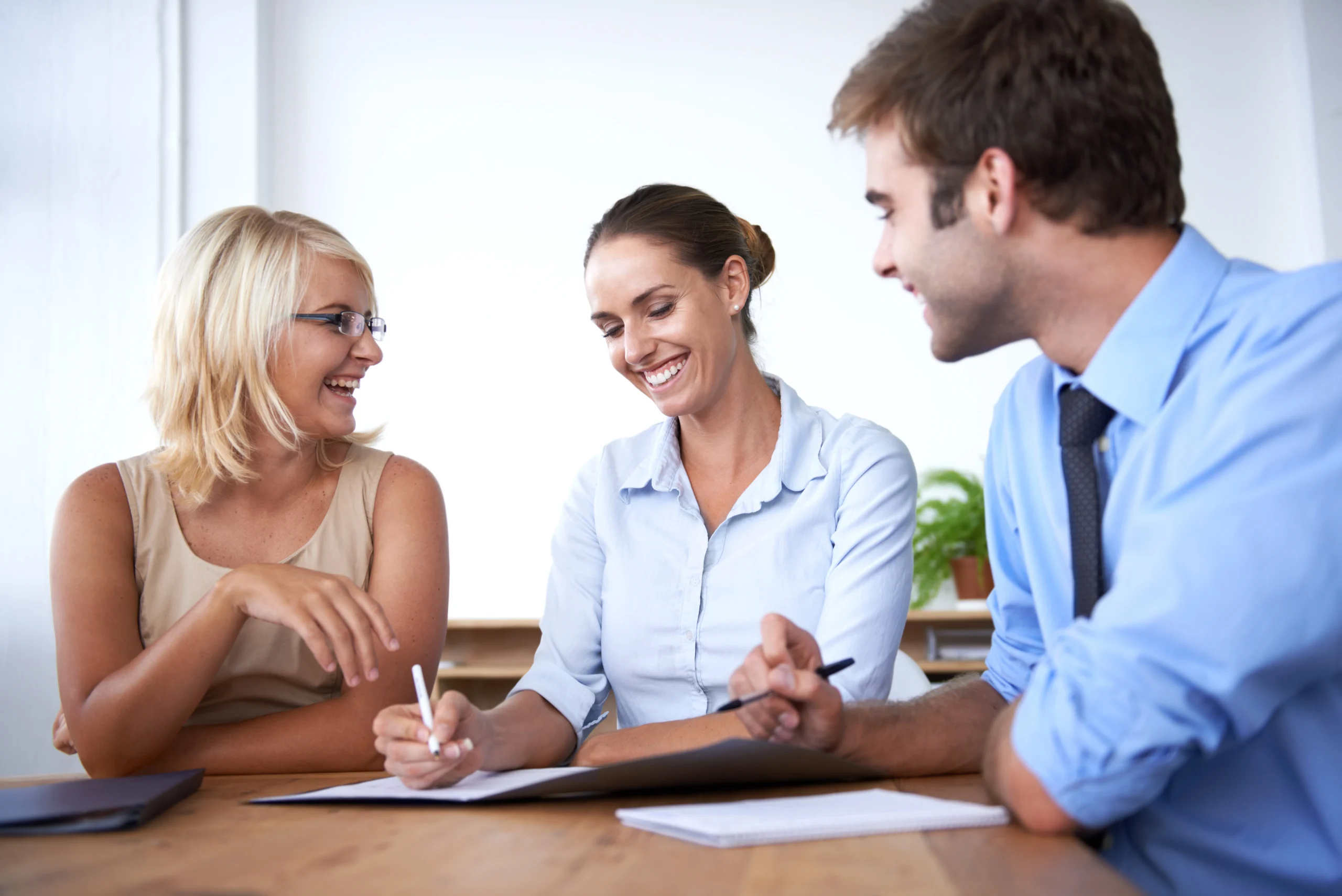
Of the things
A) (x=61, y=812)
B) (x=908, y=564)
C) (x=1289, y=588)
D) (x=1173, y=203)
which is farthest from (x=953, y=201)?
(x=61, y=812)

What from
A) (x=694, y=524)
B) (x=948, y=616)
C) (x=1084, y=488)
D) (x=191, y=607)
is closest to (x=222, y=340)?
(x=191, y=607)

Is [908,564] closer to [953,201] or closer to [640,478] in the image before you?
[640,478]

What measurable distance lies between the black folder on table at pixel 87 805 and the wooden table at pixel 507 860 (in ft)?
0.05

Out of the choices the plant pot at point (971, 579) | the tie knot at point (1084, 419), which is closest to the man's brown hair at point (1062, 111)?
the tie knot at point (1084, 419)

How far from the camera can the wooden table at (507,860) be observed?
676 mm

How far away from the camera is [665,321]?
180 centimetres

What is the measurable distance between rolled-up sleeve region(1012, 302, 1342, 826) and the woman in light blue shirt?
0.57 m

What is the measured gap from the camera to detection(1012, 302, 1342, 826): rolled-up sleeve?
0.79 metres

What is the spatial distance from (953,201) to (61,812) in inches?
40.1

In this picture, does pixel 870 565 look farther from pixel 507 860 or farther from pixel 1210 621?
pixel 507 860

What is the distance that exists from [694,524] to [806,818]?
0.93 metres

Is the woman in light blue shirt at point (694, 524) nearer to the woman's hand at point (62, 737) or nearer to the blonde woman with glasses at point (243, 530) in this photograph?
the blonde woman with glasses at point (243, 530)

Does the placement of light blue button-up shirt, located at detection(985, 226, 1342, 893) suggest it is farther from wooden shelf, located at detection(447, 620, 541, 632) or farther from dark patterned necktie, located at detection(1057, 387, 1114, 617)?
wooden shelf, located at detection(447, 620, 541, 632)

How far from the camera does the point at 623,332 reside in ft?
6.02
